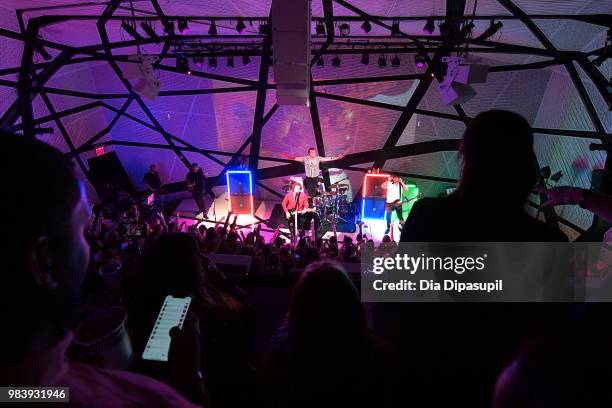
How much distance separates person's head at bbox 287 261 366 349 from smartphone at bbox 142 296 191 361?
1.95ft

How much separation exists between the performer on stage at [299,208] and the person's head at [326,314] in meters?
6.96

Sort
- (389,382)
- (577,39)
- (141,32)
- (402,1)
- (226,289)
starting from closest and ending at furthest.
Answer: (389,382) → (226,289) → (402,1) → (577,39) → (141,32)

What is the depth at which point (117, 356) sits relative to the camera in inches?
46.9

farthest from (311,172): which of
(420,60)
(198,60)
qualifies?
(198,60)

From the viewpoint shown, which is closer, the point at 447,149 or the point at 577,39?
the point at 577,39

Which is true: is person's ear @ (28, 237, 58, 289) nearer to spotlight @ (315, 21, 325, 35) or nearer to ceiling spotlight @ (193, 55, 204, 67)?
spotlight @ (315, 21, 325, 35)

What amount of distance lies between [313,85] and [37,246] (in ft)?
30.3

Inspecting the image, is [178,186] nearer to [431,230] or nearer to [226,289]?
[226,289]

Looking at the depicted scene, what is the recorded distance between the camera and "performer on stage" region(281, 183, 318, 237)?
8570 mm

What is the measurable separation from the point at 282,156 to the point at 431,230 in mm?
9227

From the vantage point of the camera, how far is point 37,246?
0.56 meters

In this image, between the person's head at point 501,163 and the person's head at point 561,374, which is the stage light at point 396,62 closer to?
the person's head at point 501,163

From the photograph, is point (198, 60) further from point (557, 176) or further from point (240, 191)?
point (557, 176)

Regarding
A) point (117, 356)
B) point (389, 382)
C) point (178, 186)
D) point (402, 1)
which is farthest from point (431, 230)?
point (178, 186)
